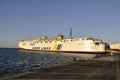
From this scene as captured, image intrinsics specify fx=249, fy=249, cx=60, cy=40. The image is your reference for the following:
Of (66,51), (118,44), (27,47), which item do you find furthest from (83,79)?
(118,44)

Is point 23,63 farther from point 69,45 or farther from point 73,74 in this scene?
point 69,45

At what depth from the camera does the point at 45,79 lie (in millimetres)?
21094

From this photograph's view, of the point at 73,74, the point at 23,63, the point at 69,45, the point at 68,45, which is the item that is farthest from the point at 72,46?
the point at 73,74

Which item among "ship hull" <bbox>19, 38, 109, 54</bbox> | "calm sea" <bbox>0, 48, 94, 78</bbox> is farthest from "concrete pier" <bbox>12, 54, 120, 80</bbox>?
"ship hull" <bbox>19, 38, 109, 54</bbox>

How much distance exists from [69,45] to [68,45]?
811mm

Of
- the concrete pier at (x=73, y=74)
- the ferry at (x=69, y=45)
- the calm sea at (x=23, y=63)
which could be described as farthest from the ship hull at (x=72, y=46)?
the concrete pier at (x=73, y=74)

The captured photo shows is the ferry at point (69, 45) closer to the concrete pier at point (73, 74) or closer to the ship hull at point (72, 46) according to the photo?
the ship hull at point (72, 46)

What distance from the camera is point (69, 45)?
134 m

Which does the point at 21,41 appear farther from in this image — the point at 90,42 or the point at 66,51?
the point at 90,42

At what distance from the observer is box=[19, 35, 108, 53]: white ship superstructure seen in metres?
125

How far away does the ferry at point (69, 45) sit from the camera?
408 ft

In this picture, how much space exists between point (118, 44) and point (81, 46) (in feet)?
234

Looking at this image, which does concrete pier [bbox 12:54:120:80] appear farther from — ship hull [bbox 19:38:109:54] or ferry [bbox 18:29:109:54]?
ferry [bbox 18:29:109:54]


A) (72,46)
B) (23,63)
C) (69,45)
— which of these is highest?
(69,45)
